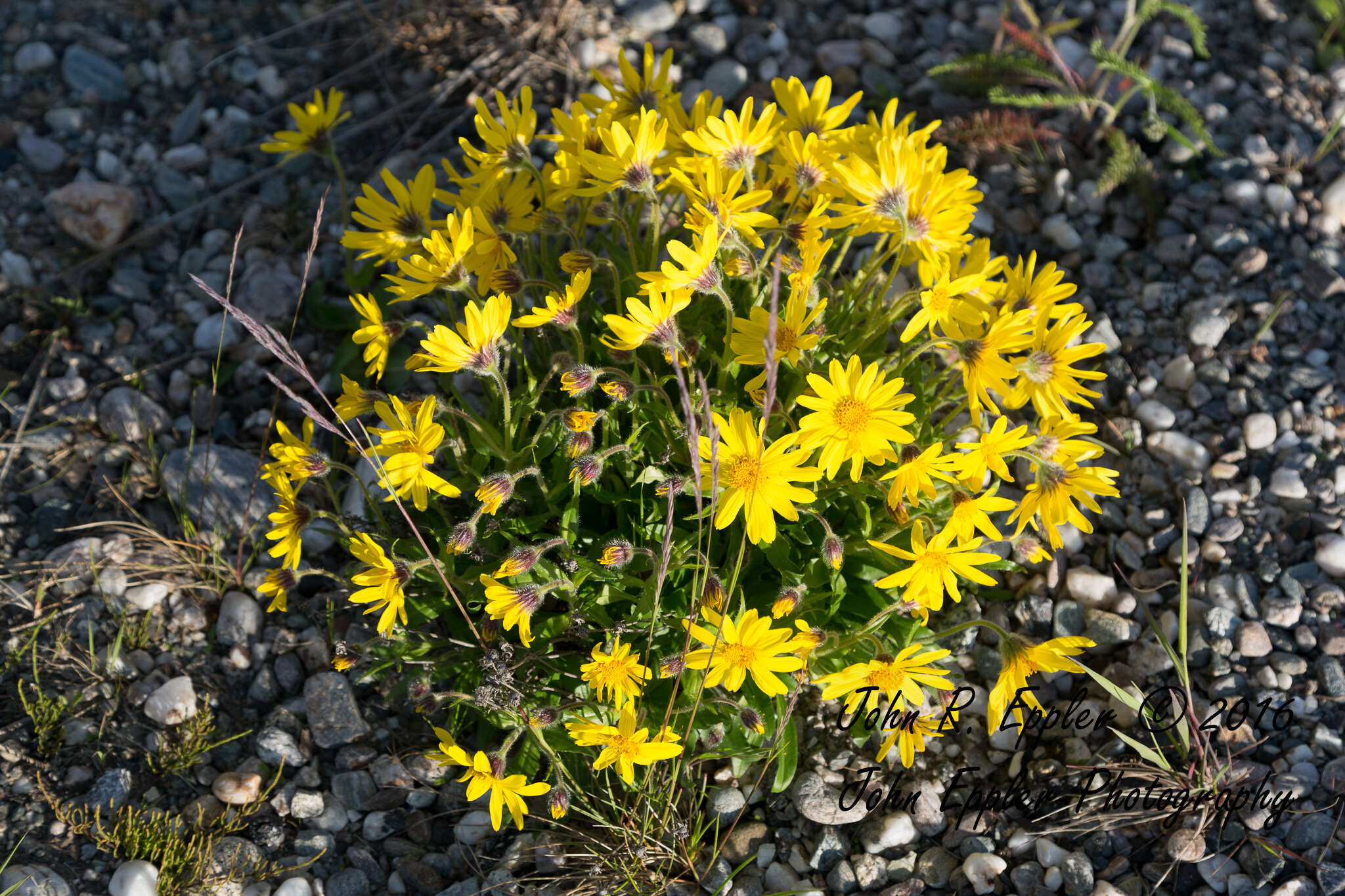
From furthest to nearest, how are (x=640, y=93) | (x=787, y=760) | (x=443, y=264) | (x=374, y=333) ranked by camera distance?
(x=640, y=93), (x=787, y=760), (x=374, y=333), (x=443, y=264)

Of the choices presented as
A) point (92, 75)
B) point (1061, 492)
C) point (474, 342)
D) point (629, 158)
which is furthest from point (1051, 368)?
point (92, 75)

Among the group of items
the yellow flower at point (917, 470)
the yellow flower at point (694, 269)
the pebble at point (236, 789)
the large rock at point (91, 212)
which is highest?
the yellow flower at point (694, 269)

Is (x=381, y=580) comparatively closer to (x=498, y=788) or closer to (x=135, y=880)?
(x=498, y=788)

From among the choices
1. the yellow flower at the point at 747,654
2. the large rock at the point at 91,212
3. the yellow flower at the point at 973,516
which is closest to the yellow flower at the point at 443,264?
the yellow flower at the point at 747,654

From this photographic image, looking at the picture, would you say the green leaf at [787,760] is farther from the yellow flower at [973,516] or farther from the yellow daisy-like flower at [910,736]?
the yellow flower at [973,516]

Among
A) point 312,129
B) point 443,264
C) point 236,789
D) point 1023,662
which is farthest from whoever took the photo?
point 312,129

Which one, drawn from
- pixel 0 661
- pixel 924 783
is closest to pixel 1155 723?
pixel 924 783

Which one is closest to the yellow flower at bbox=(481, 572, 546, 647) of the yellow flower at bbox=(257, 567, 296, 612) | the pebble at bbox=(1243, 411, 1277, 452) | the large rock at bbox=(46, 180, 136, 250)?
the yellow flower at bbox=(257, 567, 296, 612)
